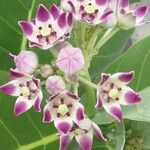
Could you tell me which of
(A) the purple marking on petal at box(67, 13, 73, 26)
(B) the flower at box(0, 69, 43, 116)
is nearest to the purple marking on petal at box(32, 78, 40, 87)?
(B) the flower at box(0, 69, 43, 116)

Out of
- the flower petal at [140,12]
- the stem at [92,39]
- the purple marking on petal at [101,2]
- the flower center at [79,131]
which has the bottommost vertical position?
the flower center at [79,131]

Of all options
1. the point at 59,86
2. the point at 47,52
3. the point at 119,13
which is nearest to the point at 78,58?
the point at 59,86

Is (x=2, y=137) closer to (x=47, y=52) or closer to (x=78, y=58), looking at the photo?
(x=47, y=52)

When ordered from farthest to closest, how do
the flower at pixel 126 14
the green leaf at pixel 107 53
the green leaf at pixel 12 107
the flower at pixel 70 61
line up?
the green leaf at pixel 107 53, the green leaf at pixel 12 107, the flower at pixel 126 14, the flower at pixel 70 61

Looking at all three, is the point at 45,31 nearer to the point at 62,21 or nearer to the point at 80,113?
the point at 62,21

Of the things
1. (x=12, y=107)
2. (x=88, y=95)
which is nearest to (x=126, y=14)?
(x=88, y=95)

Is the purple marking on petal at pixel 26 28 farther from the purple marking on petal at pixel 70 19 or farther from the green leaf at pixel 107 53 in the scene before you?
the green leaf at pixel 107 53

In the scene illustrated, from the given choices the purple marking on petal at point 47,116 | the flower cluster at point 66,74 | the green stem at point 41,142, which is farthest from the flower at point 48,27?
the green stem at point 41,142
